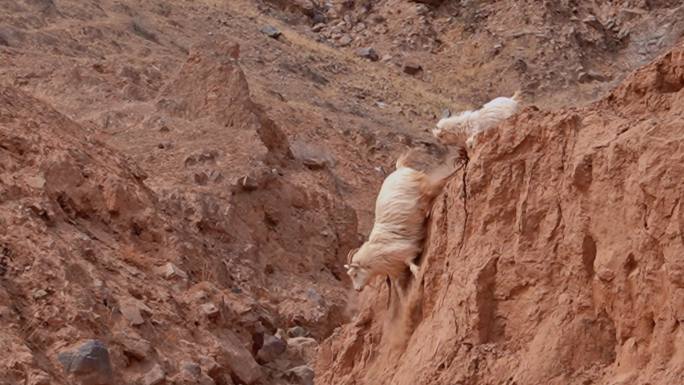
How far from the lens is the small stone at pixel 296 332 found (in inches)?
674

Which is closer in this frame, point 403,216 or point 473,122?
point 403,216

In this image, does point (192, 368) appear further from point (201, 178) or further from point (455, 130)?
point (201, 178)

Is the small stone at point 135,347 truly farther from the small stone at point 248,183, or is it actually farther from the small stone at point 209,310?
the small stone at point 248,183

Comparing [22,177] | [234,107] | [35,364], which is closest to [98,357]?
[35,364]

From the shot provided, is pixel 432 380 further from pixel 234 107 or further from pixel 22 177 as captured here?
pixel 234 107

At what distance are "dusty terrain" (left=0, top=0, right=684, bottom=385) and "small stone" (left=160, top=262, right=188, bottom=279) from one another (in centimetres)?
6

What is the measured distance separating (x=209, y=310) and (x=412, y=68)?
888 inches

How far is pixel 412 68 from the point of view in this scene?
37.5m

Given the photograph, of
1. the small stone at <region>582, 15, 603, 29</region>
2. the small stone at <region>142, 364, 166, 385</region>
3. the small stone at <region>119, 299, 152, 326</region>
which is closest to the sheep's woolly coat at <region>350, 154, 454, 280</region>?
the small stone at <region>142, 364, 166, 385</region>

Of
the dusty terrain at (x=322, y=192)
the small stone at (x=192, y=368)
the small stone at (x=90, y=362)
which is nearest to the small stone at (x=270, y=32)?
the dusty terrain at (x=322, y=192)

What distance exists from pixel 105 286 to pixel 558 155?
7.71 meters

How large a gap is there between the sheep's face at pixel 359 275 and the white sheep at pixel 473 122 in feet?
2.88

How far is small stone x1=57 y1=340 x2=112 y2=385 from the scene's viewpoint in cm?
1318

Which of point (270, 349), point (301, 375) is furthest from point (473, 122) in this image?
point (270, 349)
